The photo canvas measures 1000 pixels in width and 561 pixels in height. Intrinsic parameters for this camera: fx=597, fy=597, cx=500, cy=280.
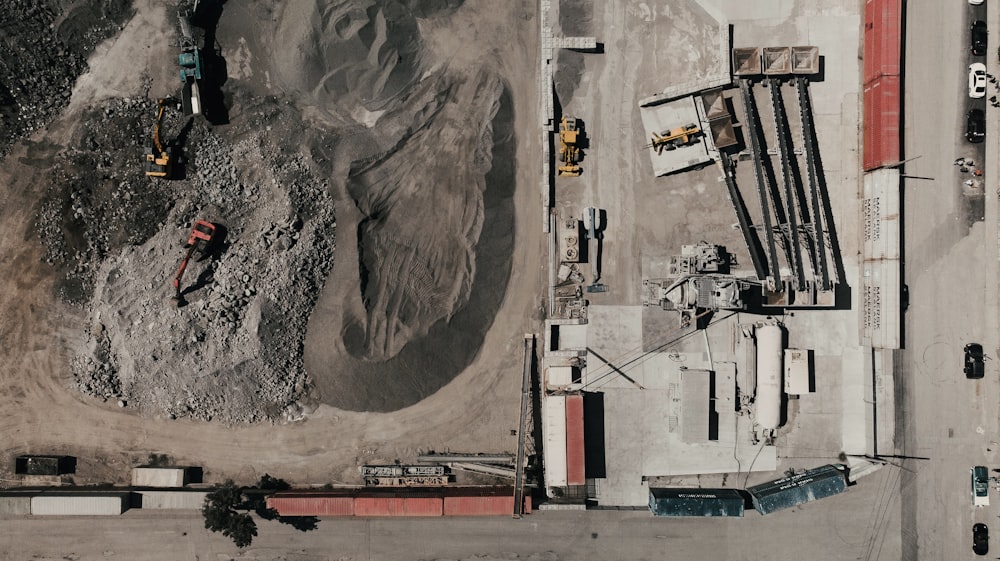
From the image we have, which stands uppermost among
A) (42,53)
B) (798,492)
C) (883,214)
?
(42,53)

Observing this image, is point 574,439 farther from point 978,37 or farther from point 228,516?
point 978,37

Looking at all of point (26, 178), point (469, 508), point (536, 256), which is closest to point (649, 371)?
point (536, 256)

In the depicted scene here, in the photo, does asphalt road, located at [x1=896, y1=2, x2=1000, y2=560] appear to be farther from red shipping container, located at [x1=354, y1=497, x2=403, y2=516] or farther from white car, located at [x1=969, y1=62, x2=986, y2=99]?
red shipping container, located at [x1=354, y1=497, x2=403, y2=516]

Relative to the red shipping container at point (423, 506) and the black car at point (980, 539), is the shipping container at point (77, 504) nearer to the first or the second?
the red shipping container at point (423, 506)

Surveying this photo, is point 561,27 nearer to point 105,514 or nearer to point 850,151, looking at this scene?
point 850,151

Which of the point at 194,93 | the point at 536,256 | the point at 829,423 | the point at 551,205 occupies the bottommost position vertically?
the point at 829,423

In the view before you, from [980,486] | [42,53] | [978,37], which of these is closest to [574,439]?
[980,486]
